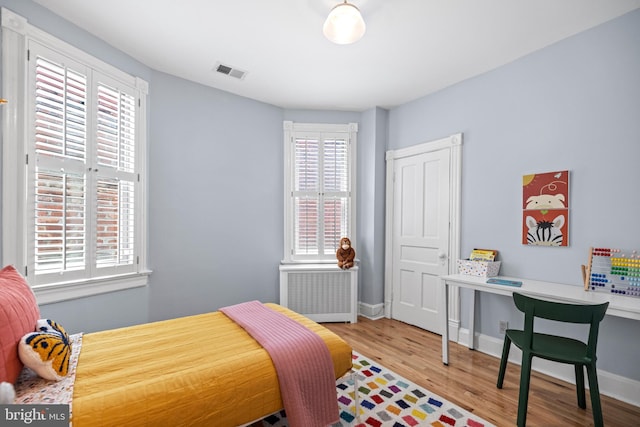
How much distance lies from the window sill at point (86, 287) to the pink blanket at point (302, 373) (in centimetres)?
152

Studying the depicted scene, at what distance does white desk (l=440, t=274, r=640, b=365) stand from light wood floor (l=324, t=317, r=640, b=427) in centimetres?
21

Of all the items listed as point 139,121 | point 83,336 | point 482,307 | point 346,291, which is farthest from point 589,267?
point 139,121

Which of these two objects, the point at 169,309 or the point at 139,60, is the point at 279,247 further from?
the point at 139,60

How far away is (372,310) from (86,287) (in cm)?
307

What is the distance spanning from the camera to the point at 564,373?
2447 millimetres

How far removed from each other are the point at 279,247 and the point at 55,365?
2.73 m

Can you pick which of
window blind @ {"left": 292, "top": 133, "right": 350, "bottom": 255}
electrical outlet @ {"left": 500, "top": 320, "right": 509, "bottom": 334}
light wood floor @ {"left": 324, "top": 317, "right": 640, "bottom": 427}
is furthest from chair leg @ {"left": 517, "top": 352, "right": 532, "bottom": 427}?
window blind @ {"left": 292, "top": 133, "right": 350, "bottom": 255}

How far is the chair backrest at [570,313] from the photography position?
1.71 m

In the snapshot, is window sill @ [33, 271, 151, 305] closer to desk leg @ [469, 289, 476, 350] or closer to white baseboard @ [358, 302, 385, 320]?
white baseboard @ [358, 302, 385, 320]

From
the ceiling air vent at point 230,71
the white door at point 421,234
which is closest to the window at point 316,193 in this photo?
the white door at point 421,234

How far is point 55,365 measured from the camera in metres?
1.36

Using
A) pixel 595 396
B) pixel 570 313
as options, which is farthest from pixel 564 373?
pixel 570 313

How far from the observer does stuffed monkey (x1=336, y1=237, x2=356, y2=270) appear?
3.75 m

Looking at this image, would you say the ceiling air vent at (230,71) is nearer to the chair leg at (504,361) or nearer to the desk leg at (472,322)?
the desk leg at (472,322)
